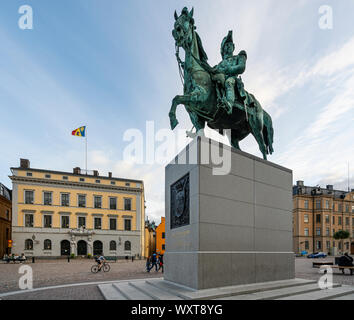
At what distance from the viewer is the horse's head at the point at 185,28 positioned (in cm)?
1048

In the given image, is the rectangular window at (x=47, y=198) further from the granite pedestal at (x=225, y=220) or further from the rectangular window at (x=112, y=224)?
the granite pedestal at (x=225, y=220)

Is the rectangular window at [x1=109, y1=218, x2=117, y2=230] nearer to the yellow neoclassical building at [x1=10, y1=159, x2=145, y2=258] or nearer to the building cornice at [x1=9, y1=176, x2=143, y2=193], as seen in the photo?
the yellow neoclassical building at [x1=10, y1=159, x2=145, y2=258]

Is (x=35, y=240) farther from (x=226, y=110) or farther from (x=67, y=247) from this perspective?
(x=226, y=110)

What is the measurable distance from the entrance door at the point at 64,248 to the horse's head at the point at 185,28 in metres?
46.3

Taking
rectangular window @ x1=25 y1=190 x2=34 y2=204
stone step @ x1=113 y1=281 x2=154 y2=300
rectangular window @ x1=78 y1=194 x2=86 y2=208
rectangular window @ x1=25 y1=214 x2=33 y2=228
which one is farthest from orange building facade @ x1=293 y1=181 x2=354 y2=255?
stone step @ x1=113 y1=281 x2=154 y2=300

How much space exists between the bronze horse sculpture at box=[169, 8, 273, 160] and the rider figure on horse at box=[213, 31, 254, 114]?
13cm

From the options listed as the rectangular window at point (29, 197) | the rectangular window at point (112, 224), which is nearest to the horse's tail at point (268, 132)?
the rectangular window at point (29, 197)

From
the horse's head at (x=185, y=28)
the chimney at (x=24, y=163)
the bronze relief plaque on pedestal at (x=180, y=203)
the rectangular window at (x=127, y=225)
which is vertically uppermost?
the horse's head at (x=185, y=28)

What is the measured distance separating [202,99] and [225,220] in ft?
12.4

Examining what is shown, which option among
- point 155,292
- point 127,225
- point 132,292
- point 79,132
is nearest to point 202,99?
point 155,292

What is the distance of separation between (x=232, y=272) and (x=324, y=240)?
6847cm

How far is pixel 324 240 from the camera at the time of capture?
6844 centimetres

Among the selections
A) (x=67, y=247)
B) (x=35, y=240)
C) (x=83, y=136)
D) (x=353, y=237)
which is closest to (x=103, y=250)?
(x=67, y=247)
